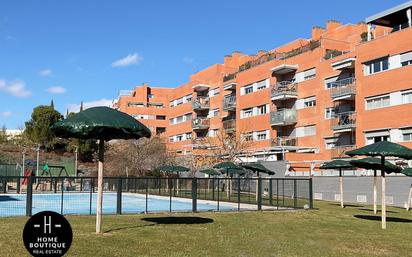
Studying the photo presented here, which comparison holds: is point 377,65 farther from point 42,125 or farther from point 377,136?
point 42,125

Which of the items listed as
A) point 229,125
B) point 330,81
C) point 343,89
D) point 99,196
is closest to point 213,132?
point 229,125

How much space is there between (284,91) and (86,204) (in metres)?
33.0

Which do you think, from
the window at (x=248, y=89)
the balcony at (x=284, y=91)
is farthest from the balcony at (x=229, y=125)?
the balcony at (x=284, y=91)

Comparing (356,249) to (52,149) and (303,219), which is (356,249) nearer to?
(303,219)

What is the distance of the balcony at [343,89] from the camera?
41.3 meters

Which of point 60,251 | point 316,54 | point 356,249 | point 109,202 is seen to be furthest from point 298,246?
point 316,54

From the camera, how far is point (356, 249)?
12.2 meters

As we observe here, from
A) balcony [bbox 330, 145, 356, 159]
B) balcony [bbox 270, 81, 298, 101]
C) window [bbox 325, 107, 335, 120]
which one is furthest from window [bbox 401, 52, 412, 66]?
balcony [bbox 270, 81, 298, 101]

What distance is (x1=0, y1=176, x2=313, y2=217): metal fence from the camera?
2056cm

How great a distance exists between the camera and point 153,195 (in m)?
24.1

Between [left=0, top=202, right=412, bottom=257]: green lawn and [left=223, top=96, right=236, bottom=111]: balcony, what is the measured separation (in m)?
43.1

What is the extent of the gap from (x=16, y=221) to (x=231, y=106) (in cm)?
4772

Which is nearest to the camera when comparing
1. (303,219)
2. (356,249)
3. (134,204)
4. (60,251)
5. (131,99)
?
(60,251)

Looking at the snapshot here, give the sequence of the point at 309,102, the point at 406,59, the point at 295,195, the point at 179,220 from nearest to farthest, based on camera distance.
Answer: the point at 179,220 < the point at 295,195 < the point at 406,59 < the point at 309,102
